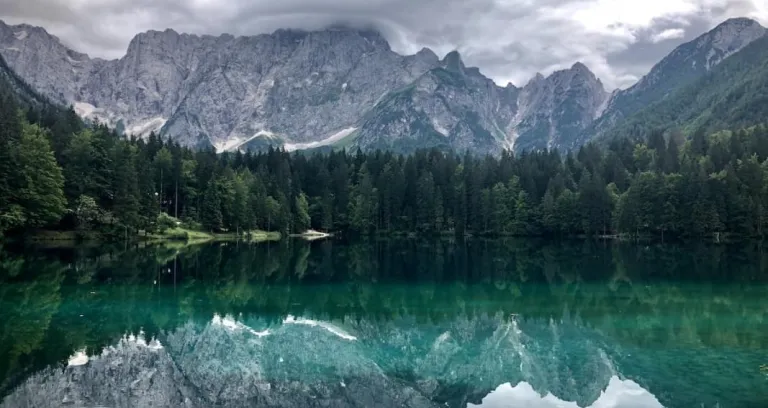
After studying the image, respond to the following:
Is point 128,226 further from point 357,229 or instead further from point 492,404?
point 492,404

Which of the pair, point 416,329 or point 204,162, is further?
point 204,162

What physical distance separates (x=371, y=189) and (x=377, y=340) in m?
124

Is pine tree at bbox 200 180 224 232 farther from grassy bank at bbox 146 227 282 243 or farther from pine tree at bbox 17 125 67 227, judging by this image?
pine tree at bbox 17 125 67 227

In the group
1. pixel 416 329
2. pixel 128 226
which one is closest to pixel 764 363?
pixel 416 329

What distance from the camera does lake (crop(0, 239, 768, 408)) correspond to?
1695 cm

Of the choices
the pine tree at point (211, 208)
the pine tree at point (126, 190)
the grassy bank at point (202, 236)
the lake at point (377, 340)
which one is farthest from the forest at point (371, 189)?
the lake at point (377, 340)

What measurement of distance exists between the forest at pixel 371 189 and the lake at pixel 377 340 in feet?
125

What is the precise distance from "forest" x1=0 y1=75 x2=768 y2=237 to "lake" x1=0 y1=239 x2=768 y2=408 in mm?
38164

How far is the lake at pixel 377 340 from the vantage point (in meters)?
17.0

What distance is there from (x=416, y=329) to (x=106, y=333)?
13.2 meters

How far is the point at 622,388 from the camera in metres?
17.9

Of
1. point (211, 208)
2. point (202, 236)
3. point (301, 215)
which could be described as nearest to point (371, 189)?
point (301, 215)

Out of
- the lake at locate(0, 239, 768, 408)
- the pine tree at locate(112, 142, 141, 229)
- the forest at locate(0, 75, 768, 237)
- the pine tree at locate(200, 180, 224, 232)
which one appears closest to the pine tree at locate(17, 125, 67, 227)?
the forest at locate(0, 75, 768, 237)

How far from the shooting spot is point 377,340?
24.3 metres
